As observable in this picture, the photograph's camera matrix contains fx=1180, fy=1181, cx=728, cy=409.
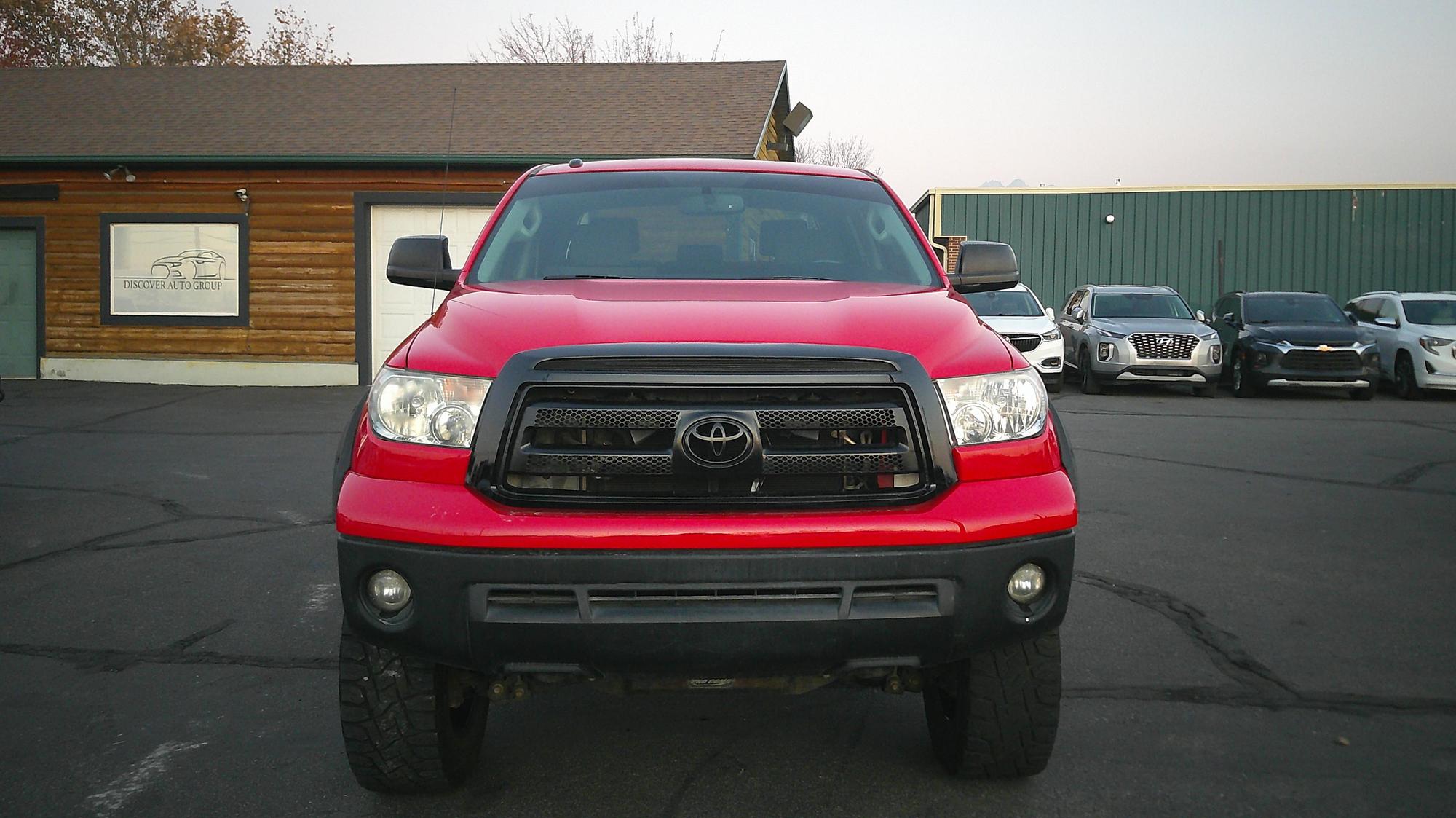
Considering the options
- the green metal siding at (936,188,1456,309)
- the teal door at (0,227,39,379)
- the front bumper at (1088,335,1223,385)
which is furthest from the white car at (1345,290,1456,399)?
the teal door at (0,227,39,379)

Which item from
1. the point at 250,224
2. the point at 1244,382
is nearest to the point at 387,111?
the point at 250,224

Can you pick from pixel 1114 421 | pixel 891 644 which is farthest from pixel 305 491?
pixel 1114 421

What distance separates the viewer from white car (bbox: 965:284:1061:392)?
1719cm

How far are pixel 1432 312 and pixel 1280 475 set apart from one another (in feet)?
36.7

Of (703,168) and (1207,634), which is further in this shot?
(1207,634)

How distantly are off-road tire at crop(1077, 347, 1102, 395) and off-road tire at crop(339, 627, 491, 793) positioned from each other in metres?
15.8

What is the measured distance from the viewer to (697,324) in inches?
118

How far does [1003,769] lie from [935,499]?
927mm

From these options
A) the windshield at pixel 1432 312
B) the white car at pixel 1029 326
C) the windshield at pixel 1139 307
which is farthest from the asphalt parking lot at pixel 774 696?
the windshield at pixel 1432 312

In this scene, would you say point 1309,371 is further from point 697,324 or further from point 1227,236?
point 697,324

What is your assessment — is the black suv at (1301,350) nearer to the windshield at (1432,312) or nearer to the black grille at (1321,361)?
the black grille at (1321,361)

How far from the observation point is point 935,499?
2.79 meters

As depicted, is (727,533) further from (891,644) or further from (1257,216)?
(1257,216)

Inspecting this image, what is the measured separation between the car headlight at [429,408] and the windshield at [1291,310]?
1785 centimetres
